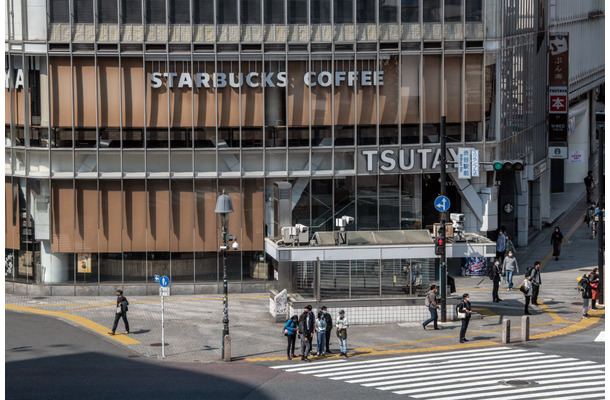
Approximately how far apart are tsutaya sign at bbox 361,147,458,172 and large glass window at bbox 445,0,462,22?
5.41 metres

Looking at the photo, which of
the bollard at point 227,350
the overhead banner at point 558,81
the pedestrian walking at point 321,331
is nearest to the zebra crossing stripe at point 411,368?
the pedestrian walking at point 321,331

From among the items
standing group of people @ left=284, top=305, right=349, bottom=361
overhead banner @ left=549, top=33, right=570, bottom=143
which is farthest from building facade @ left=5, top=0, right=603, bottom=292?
overhead banner @ left=549, top=33, right=570, bottom=143

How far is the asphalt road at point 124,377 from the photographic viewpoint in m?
31.5

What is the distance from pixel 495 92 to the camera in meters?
50.5

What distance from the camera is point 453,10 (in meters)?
48.9

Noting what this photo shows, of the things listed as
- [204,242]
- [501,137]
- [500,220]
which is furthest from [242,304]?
[500,220]

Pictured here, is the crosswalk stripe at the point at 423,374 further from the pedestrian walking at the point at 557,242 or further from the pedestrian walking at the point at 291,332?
the pedestrian walking at the point at 557,242

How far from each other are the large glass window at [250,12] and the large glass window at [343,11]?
3138mm

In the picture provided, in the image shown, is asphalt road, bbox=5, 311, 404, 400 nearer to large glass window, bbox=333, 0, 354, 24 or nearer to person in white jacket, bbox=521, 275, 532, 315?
person in white jacket, bbox=521, 275, 532, 315

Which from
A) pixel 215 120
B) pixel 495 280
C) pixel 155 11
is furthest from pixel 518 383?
pixel 155 11

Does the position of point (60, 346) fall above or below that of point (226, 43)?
below

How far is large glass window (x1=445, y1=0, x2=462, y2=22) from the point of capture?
48.8 meters

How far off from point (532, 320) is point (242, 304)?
11296mm

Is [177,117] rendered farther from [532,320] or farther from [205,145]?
[532,320]
